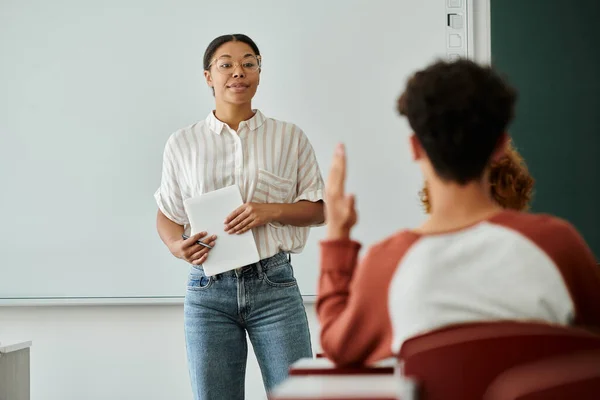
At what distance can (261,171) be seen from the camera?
8.52ft

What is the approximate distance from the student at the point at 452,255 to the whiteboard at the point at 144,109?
8.51ft

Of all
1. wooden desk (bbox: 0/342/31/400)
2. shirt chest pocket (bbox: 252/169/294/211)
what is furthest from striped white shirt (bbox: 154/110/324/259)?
wooden desk (bbox: 0/342/31/400)

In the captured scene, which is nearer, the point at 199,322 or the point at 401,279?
the point at 401,279

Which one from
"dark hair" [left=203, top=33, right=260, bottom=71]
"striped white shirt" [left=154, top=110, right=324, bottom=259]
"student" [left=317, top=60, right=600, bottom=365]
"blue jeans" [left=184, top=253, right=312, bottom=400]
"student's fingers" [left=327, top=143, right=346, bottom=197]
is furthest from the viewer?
"dark hair" [left=203, top=33, right=260, bottom=71]

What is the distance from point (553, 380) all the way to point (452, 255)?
0.22 m

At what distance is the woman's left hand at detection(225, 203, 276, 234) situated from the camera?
2492mm

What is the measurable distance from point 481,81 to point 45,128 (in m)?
3.12

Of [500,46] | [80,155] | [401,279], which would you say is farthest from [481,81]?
[80,155]

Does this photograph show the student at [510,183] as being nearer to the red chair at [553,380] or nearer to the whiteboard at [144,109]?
the red chair at [553,380]

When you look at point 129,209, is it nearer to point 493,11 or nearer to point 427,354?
point 493,11

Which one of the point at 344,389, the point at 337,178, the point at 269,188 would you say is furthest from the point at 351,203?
the point at 269,188

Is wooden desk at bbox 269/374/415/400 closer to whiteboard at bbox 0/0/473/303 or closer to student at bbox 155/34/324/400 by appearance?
student at bbox 155/34/324/400

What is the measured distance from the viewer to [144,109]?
12.7ft

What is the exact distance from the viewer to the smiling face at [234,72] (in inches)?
104
